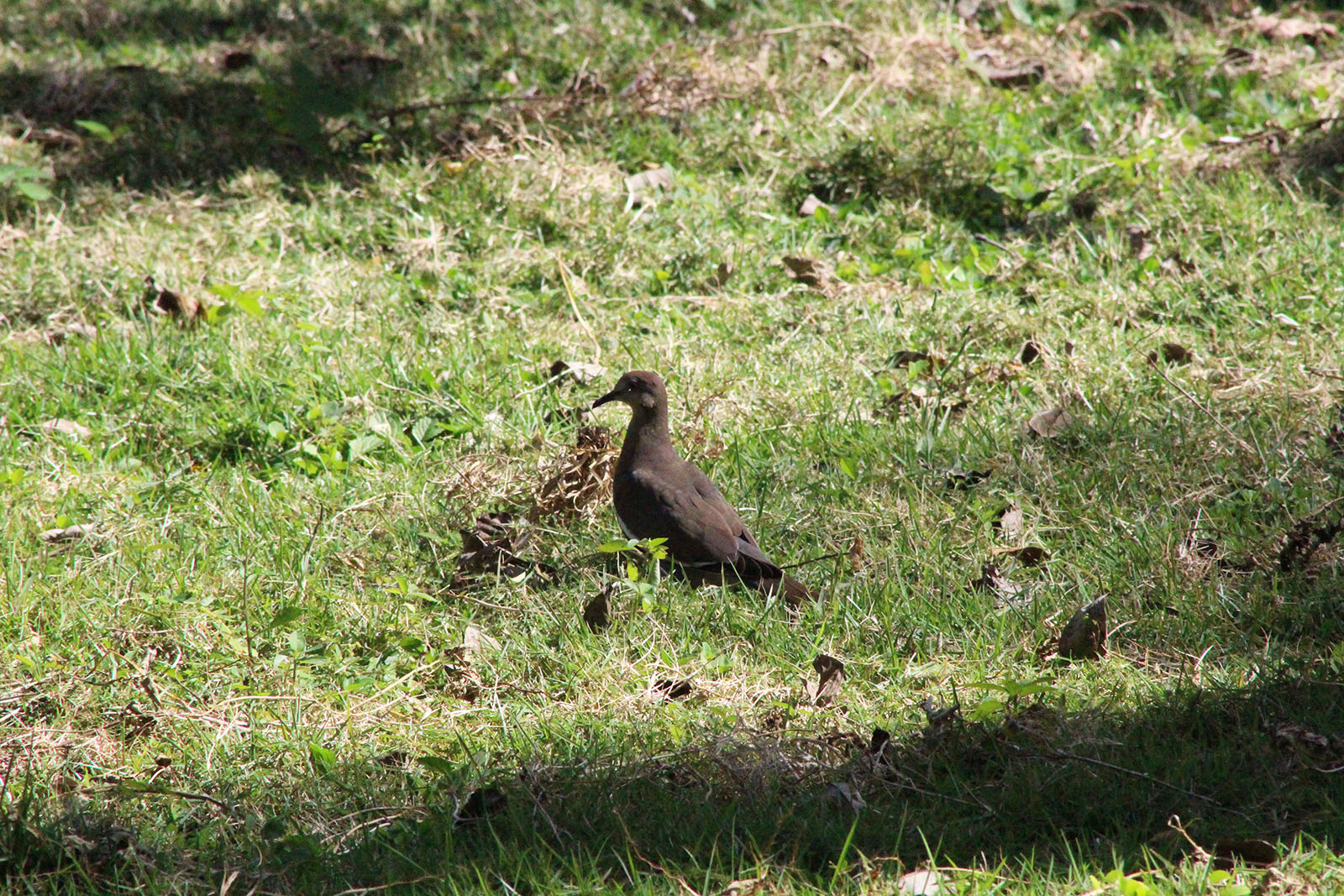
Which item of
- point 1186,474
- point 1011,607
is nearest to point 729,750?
point 1011,607

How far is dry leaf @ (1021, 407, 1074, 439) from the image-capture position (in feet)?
16.6

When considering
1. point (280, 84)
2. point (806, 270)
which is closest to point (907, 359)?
point (806, 270)

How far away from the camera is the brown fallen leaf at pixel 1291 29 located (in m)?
7.99

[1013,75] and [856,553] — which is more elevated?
[1013,75]

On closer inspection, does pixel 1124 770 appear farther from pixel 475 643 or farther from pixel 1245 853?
pixel 475 643

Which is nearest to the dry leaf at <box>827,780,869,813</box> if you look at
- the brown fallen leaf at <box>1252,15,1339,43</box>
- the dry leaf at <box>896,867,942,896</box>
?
the dry leaf at <box>896,867,942,896</box>

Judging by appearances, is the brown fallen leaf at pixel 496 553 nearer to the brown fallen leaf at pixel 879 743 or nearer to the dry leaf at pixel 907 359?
the brown fallen leaf at pixel 879 743

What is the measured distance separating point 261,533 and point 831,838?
242cm

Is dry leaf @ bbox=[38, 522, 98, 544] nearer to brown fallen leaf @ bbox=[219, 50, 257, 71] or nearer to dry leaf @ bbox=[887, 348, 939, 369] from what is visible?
dry leaf @ bbox=[887, 348, 939, 369]

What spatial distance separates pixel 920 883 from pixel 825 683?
90 centimetres

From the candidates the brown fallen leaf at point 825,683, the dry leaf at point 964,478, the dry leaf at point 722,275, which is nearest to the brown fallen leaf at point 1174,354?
the dry leaf at point 964,478

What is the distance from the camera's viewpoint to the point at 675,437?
17.2 feet

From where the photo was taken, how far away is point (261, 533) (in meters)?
4.56

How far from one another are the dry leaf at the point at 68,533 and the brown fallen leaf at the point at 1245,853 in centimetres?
373
